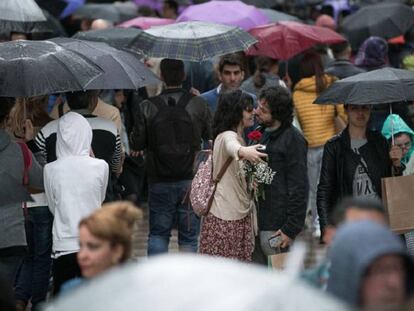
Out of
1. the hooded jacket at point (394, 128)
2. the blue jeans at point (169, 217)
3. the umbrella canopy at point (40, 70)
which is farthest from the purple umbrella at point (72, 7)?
the umbrella canopy at point (40, 70)

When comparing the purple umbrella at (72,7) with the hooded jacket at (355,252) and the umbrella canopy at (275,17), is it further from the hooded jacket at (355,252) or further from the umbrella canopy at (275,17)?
the hooded jacket at (355,252)

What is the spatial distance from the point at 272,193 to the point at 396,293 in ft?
14.3

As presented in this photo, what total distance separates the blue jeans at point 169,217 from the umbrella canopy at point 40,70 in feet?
5.87

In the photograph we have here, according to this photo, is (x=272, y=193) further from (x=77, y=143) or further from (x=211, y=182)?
(x=77, y=143)

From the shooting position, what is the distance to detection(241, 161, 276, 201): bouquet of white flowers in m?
9.70

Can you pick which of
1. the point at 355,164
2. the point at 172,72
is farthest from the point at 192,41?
the point at 355,164

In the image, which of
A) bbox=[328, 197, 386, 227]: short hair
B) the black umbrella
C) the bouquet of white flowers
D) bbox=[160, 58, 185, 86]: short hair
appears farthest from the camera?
bbox=[160, 58, 185, 86]: short hair

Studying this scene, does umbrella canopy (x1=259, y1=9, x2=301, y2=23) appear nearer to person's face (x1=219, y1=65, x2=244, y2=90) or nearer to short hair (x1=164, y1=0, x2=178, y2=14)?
short hair (x1=164, y1=0, x2=178, y2=14)

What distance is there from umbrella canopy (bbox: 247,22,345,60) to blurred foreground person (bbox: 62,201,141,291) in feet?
23.5

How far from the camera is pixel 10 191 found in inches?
350

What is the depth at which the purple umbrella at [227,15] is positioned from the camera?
14.8 meters

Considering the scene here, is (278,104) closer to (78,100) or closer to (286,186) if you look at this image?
(286,186)

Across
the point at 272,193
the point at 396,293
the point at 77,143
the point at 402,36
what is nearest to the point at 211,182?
the point at 272,193

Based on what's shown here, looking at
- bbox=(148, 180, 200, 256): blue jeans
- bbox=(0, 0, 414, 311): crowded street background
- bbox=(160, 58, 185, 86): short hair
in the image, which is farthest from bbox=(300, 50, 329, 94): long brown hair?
bbox=(148, 180, 200, 256): blue jeans
